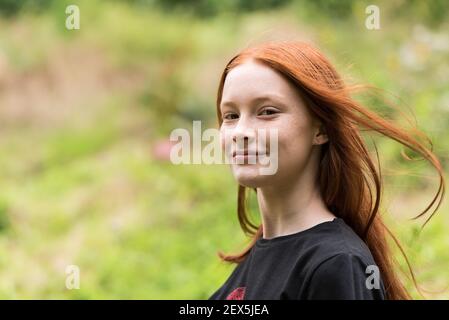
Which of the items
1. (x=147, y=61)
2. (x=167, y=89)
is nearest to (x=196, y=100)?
(x=167, y=89)

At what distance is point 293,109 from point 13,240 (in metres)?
3.88

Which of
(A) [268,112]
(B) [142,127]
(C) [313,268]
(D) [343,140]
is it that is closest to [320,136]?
(D) [343,140]

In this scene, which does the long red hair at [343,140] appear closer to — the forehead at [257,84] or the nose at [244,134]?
the forehead at [257,84]

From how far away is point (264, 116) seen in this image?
1.57m

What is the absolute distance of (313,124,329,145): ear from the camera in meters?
1.65

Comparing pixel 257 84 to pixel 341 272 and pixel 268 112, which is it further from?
pixel 341 272

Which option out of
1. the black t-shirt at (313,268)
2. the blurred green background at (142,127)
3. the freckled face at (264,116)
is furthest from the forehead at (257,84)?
the blurred green background at (142,127)

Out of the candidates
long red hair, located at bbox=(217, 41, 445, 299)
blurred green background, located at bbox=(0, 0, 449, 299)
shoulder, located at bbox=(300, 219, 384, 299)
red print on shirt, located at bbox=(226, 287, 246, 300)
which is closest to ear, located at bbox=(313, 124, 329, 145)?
long red hair, located at bbox=(217, 41, 445, 299)

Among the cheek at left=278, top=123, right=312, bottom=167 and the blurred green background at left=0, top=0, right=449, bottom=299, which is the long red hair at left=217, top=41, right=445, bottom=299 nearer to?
the cheek at left=278, top=123, right=312, bottom=167

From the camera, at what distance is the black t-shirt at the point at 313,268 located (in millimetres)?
1387

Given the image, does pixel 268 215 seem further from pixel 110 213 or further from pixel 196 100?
pixel 196 100

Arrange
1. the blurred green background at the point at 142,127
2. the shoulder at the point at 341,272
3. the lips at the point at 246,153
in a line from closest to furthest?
1. the shoulder at the point at 341,272
2. the lips at the point at 246,153
3. the blurred green background at the point at 142,127

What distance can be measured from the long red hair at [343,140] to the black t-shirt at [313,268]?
13 cm

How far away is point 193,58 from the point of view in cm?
709
